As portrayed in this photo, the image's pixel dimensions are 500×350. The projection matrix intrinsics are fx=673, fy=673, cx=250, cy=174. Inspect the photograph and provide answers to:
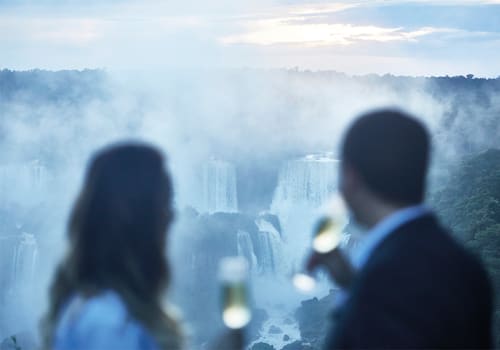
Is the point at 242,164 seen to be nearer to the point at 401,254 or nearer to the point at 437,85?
the point at 437,85

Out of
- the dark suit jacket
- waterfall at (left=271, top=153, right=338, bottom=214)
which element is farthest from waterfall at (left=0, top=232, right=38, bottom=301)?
the dark suit jacket

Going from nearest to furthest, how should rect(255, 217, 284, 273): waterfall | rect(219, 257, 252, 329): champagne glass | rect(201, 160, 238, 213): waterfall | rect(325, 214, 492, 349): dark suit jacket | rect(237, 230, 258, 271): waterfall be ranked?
rect(325, 214, 492, 349): dark suit jacket → rect(219, 257, 252, 329): champagne glass → rect(237, 230, 258, 271): waterfall → rect(255, 217, 284, 273): waterfall → rect(201, 160, 238, 213): waterfall

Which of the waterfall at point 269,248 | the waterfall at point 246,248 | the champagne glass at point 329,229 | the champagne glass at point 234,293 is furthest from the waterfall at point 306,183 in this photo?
the champagne glass at point 234,293

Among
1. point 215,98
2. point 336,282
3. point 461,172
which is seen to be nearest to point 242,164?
point 215,98

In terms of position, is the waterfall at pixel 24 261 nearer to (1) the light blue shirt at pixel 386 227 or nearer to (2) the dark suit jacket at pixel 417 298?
(1) the light blue shirt at pixel 386 227

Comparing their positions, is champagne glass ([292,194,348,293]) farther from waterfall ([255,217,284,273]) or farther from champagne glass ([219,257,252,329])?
waterfall ([255,217,284,273])

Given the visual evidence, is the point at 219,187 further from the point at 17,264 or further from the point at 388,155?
the point at 388,155

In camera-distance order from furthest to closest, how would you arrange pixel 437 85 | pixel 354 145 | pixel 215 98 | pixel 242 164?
pixel 215 98, pixel 437 85, pixel 242 164, pixel 354 145
